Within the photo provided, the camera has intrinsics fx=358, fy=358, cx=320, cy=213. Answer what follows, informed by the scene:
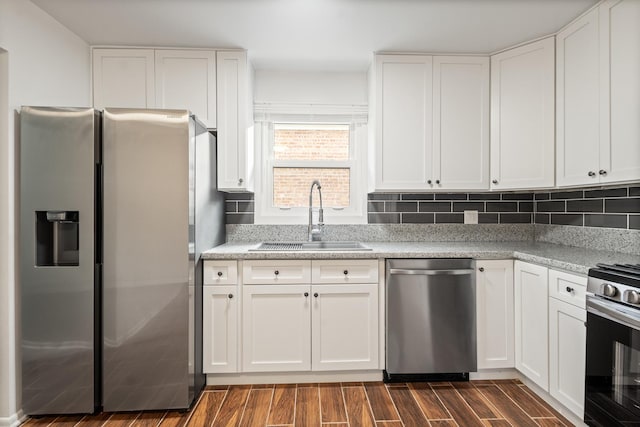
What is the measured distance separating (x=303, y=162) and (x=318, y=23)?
3.54ft

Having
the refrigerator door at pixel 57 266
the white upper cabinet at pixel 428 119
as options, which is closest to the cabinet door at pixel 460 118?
the white upper cabinet at pixel 428 119

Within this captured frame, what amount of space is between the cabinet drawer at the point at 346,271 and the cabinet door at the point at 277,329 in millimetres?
137

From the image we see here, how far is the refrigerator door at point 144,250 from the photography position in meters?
2.00

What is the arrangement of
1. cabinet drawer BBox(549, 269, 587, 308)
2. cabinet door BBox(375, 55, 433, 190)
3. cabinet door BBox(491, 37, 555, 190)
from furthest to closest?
cabinet door BBox(375, 55, 433, 190)
cabinet door BBox(491, 37, 555, 190)
cabinet drawer BBox(549, 269, 587, 308)

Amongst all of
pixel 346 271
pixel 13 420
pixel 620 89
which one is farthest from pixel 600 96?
pixel 13 420

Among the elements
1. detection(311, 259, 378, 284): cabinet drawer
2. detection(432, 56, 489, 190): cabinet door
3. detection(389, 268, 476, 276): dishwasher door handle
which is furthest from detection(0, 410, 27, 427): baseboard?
detection(432, 56, 489, 190): cabinet door

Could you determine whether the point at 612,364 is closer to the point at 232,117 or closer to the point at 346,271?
the point at 346,271

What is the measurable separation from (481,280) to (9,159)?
2.85 meters

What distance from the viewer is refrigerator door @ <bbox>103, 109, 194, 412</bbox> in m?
2.00

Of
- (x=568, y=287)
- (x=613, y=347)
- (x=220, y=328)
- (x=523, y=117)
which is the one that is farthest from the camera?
(x=523, y=117)

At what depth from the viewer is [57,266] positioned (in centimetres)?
199

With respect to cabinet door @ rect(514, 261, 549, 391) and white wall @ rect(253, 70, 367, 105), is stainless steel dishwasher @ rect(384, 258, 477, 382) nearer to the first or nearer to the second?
cabinet door @ rect(514, 261, 549, 391)

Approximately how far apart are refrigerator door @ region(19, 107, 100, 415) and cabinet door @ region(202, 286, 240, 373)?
617 millimetres

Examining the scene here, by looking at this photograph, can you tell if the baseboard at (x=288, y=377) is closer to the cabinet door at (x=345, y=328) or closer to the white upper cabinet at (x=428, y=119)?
the cabinet door at (x=345, y=328)
